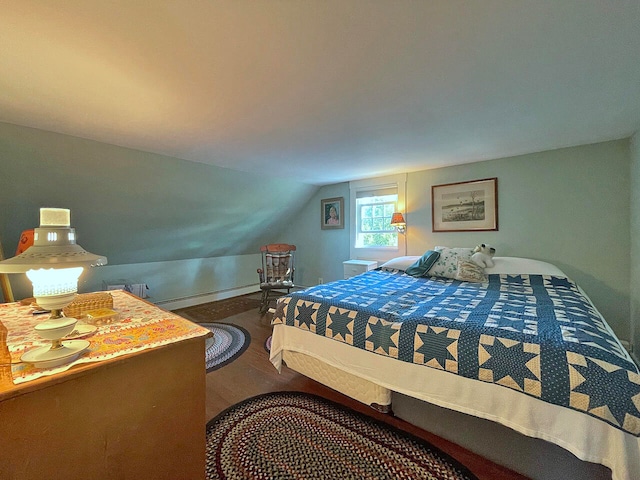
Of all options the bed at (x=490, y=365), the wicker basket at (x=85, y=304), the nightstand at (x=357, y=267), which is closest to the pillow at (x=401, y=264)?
the nightstand at (x=357, y=267)

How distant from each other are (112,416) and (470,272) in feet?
9.58

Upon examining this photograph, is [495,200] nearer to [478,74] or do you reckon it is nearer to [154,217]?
[478,74]

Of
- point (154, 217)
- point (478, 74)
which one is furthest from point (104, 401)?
point (154, 217)

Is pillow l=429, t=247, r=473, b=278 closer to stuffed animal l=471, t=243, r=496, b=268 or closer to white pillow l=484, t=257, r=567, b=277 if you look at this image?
stuffed animal l=471, t=243, r=496, b=268

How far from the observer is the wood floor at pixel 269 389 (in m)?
1.41

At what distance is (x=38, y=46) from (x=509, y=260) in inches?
153

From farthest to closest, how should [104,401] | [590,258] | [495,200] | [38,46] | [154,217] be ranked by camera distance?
[154,217]
[495,200]
[590,258]
[38,46]
[104,401]

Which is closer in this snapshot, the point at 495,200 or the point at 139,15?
the point at 139,15

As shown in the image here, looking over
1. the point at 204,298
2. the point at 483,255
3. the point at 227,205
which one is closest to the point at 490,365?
the point at 483,255

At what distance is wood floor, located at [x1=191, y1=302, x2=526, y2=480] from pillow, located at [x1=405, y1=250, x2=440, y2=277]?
5.30ft

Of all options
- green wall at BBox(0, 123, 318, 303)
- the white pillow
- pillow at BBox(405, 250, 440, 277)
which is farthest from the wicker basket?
the white pillow

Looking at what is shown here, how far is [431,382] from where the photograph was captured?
1.46m

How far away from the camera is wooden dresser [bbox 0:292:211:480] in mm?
681

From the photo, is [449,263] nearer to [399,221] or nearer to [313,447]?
[399,221]
